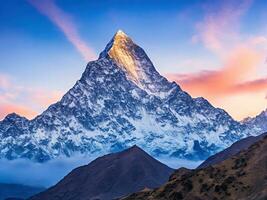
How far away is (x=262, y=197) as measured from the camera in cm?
19850
